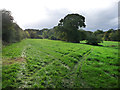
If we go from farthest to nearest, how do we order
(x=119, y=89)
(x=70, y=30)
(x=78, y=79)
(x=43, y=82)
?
(x=70, y=30), (x=78, y=79), (x=43, y=82), (x=119, y=89)

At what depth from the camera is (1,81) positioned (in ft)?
16.8

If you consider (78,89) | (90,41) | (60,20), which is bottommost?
(78,89)

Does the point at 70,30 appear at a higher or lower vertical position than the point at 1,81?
higher

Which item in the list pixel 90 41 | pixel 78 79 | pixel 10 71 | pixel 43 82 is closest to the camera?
pixel 43 82

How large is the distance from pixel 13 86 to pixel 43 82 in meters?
1.89

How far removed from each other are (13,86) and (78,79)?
4453 mm

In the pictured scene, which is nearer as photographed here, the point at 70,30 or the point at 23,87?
the point at 23,87

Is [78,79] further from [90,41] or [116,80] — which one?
[90,41]

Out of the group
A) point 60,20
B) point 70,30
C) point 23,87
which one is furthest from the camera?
point 60,20

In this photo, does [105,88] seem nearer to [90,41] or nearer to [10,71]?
[10,71]

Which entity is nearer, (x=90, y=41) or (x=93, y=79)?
(x=93, y=79)

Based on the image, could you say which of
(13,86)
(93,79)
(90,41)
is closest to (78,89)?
(93,79)

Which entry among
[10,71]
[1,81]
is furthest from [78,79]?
[10,71]

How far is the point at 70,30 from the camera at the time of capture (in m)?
42.6
